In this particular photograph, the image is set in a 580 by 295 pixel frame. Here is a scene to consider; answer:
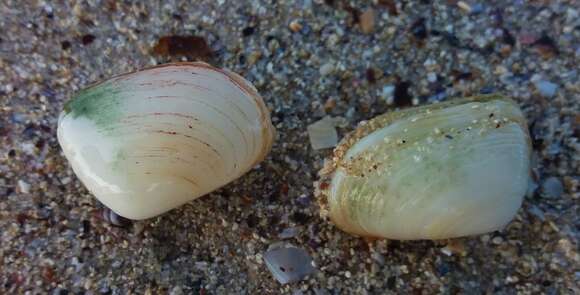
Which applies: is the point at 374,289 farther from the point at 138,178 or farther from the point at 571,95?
the point at 571,95

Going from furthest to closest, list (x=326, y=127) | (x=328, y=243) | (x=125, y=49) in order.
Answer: (x=125, y=49) < (x=326, y=127) < (x=328, y=243)

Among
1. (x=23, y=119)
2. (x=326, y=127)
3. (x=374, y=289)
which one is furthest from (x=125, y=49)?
(x=374, y=289)

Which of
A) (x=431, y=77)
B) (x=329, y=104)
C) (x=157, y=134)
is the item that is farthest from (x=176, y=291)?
(x=431, y=77)

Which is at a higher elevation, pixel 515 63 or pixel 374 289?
pixel 515 63

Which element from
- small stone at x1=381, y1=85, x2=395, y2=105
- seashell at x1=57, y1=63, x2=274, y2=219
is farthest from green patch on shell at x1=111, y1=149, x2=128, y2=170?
small stone at x1=381, y1=85, x2=395, y2=105

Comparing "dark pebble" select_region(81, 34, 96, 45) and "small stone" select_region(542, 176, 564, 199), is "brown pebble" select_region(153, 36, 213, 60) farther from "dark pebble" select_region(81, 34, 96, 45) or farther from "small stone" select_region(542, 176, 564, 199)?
"small stone" select_region(542, 176, 564, 199)

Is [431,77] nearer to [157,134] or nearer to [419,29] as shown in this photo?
[419,29]

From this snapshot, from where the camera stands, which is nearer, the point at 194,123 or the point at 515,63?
the point at 194,123
